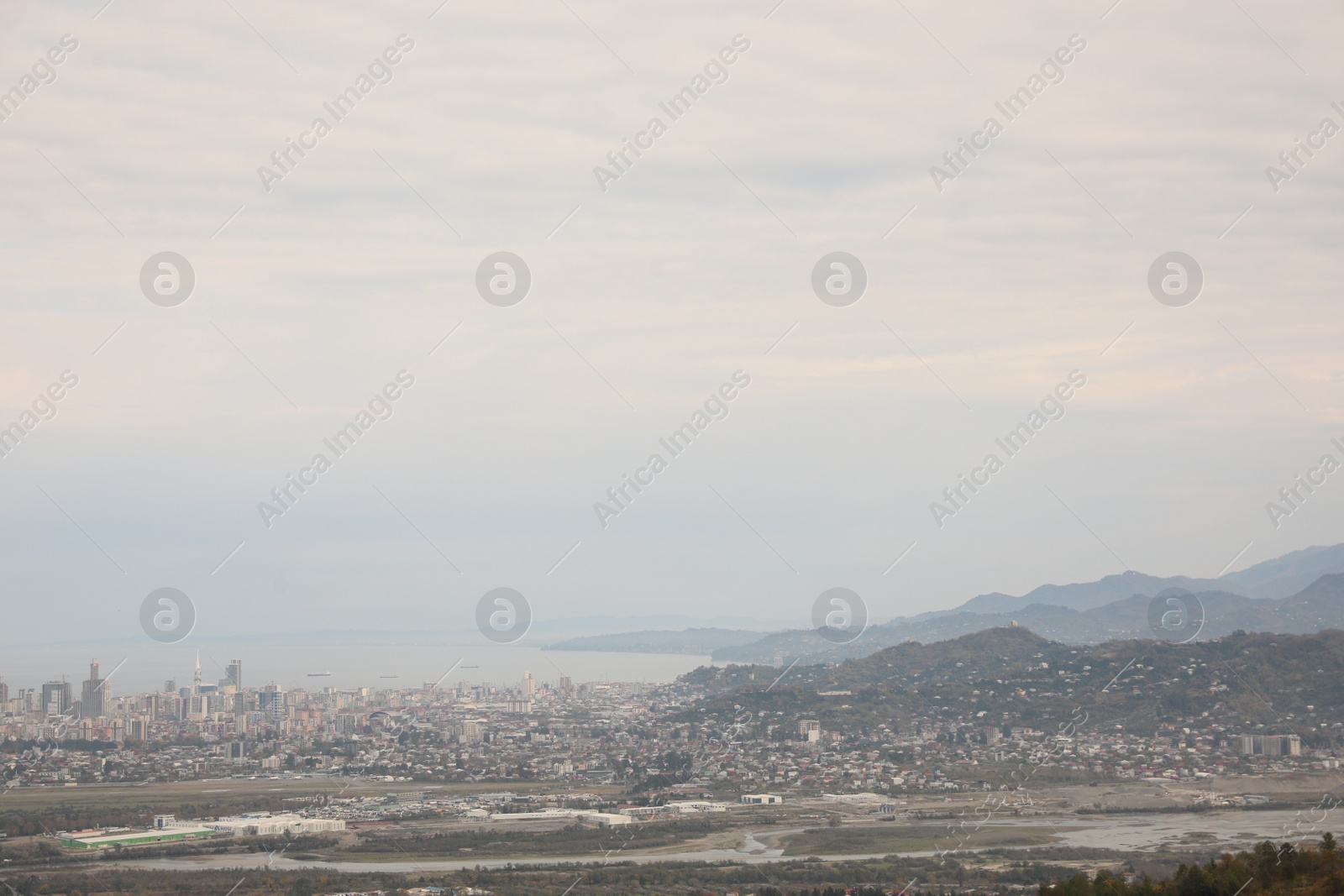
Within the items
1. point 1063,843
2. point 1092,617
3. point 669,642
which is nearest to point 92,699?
point 1063,843

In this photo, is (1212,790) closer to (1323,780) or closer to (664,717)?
(1323,780)

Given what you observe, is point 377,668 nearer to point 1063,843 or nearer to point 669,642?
point 669,642

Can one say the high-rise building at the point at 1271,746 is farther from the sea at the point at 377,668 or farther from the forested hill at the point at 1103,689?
the sea at the point at 377,668

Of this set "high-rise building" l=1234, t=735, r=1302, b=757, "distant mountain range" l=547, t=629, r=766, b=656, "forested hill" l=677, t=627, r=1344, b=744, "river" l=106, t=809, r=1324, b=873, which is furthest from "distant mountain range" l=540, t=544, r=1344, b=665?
"river" l=106, t=809, r=1324, b=873

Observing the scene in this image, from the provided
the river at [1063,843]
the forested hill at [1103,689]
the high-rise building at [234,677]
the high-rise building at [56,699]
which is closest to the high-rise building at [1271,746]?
the forested hill at [1103,689]

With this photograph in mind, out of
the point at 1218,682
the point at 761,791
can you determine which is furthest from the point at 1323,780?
the point at 761,791

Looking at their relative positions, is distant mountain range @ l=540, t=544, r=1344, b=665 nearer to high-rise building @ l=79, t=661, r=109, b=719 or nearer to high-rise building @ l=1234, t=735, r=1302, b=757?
high-rise building @ l=1234, t=735, r=1302, b=757
